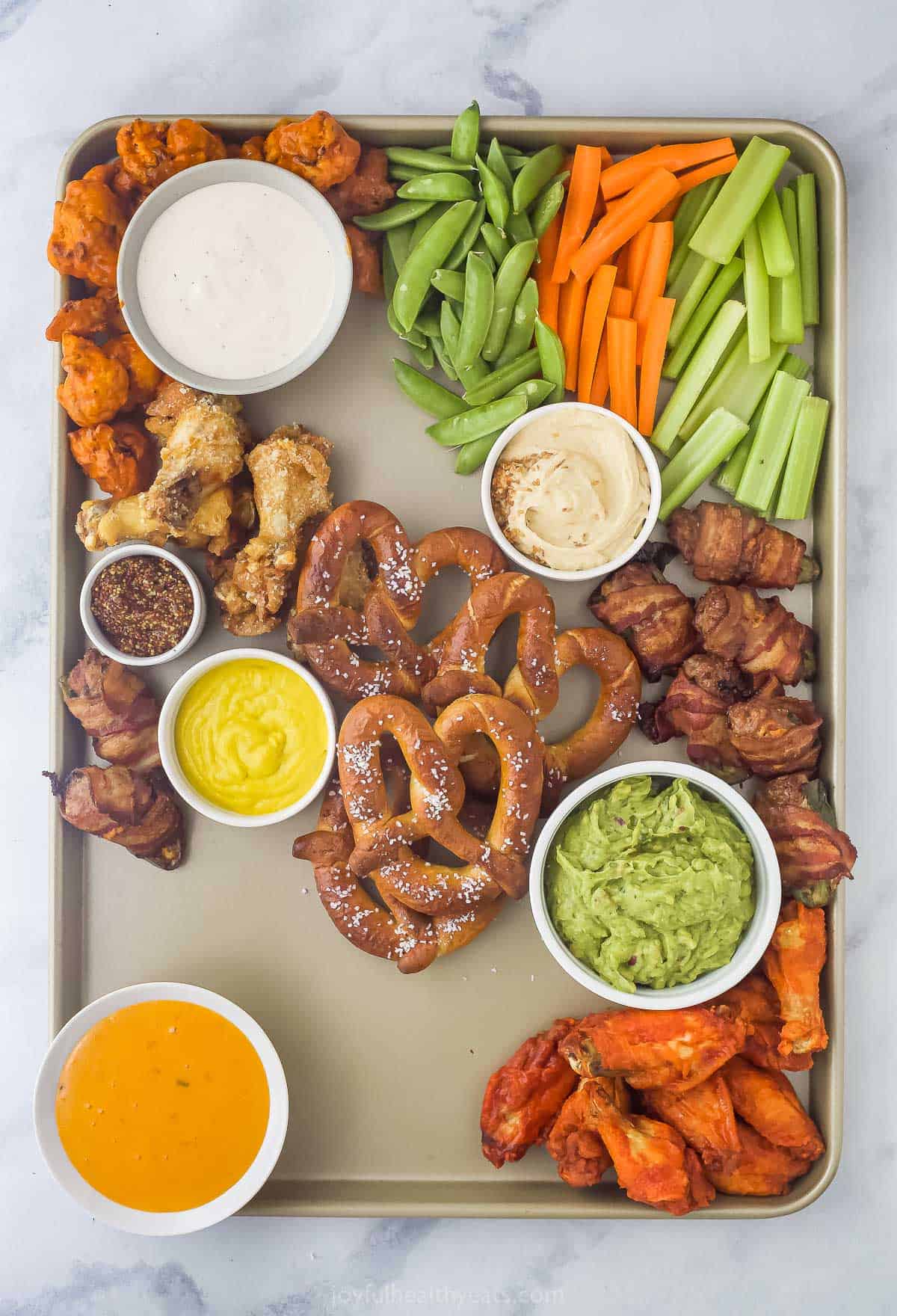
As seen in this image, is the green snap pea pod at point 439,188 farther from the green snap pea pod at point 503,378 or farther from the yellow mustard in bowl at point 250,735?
the yellow mustard in bowl at point 250,735

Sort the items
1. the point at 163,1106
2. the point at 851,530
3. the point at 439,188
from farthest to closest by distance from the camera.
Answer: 1. the point at 851,530
2. the point at 439,188
3. the point at 163,1106

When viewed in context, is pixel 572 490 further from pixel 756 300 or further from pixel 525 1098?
pixel 525 1098

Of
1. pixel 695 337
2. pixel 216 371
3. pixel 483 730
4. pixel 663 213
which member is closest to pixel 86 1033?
pixel 483 730

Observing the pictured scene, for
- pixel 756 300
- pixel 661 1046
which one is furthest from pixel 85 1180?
pixel 756 300

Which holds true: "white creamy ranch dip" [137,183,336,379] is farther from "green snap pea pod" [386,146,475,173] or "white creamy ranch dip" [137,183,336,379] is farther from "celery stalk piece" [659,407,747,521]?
"celery stalk piece" [659,407,747,521]

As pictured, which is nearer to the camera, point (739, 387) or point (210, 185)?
point (210, 185)

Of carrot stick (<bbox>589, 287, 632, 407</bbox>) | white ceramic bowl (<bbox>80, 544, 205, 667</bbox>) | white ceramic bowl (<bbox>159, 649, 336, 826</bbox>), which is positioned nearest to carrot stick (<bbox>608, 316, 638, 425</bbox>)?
carrot stick (<bbox>589, 287, 632, 407</bbox>)

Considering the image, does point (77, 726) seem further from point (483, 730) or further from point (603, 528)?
point (603, 528)
